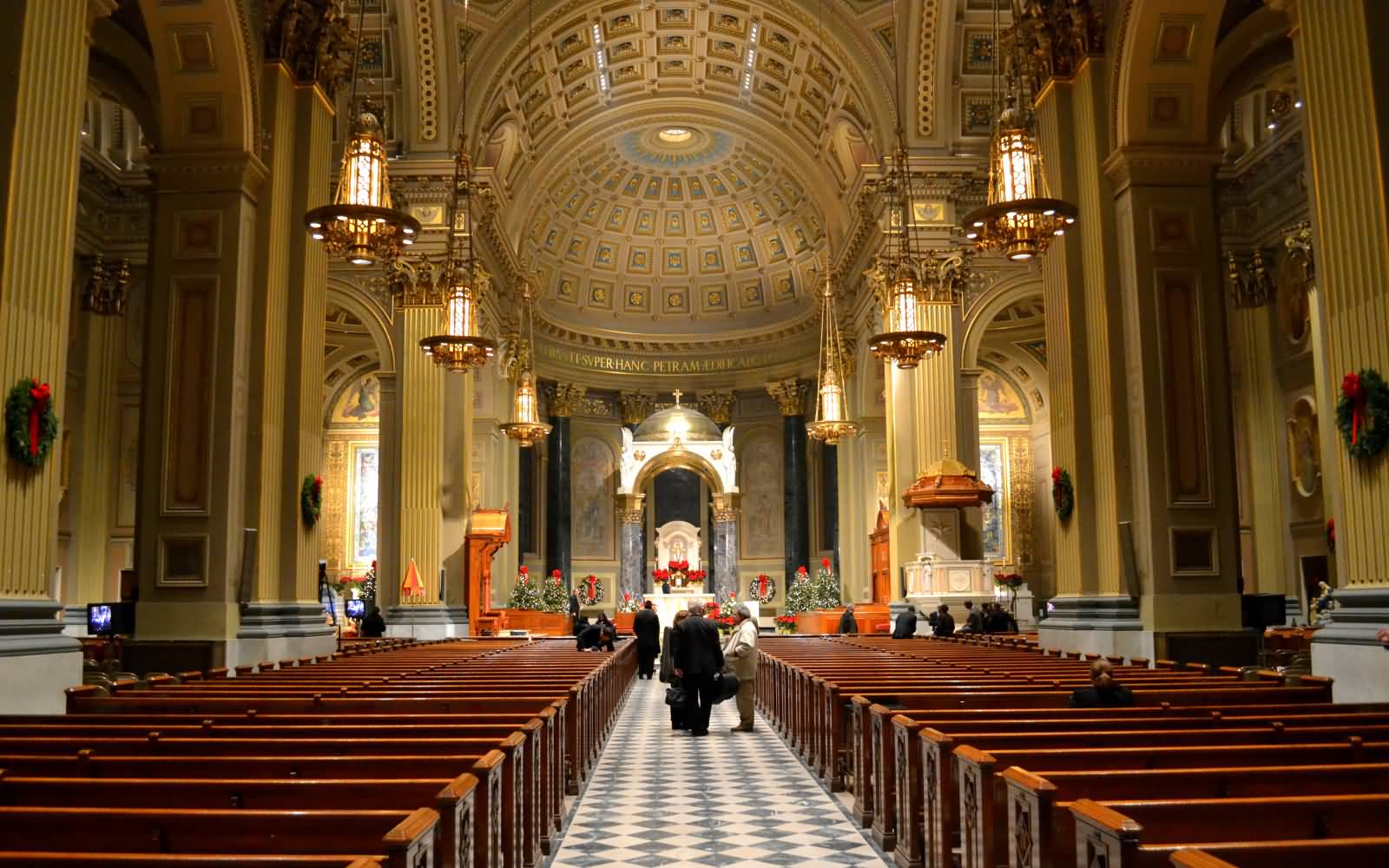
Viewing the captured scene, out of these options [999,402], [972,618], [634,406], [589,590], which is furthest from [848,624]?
[634,406]

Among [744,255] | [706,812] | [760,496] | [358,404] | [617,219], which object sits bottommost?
[706,812]

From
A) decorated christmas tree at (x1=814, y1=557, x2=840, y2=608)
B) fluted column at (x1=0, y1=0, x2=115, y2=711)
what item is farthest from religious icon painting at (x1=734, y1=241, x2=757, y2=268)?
fluted column at (x1=0, y1=0, x2=115, y2=711)

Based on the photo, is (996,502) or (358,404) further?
(358,404)

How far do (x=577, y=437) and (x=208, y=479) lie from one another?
23.4 metres

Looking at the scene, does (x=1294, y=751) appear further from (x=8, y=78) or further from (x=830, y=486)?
(x=830, y=486)

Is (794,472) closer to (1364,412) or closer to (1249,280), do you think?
(1249,280)

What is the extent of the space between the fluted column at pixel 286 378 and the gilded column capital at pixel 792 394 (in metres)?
20.8

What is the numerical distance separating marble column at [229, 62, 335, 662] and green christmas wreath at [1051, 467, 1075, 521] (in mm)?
8712

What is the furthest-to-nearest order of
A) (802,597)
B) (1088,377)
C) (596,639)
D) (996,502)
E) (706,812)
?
(996,502) < (802,597) < (596,639) < (1088,377) < (706,812)

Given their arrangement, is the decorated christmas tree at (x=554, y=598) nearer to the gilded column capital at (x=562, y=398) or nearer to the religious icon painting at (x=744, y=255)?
the gilded column capital at (x=562, y=398)

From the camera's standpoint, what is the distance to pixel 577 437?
35250 mm

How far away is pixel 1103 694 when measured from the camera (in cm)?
657

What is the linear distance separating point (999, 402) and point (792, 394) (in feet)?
19.2

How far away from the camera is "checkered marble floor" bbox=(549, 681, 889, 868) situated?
6160mm
